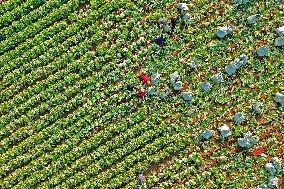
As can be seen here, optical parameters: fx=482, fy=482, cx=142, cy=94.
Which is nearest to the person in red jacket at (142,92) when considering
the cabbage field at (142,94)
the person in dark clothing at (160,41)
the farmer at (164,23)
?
the cabbage field at (142,94)

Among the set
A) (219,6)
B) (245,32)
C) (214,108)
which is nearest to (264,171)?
(214,108)

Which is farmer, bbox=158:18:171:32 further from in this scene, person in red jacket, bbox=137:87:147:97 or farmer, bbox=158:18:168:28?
person in red jacket, bbox=137:87:147:97

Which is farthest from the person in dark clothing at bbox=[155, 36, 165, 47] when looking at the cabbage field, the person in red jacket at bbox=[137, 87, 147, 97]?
the person in red jacket at bbox=[137, 87, 147, 97]

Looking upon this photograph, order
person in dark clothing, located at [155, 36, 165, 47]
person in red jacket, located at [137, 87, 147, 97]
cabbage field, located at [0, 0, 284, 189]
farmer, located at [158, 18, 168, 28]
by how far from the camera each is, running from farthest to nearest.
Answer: farmer, located at [158, 18, 168, 28]
person in dark clothing, located at [155, 36, 165, 47]
person in red jacket, located at [137, 87, 147, 97]
cabbage field, located at [0, 0, 284, 189]

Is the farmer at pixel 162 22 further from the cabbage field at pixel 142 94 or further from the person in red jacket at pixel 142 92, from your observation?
the person in red jacket at pixel 142 92

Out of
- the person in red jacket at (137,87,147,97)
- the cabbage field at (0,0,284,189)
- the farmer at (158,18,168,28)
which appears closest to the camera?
the cabbage field at (0,0,284,189)

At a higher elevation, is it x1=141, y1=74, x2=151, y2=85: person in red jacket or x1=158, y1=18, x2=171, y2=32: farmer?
x1=158, y1=18, x2=171, y2=32: farmer

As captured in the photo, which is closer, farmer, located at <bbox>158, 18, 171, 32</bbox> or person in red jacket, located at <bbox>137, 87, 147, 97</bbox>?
person in red jacket, located at <bbox>137, 87, 147, 97</bbox>

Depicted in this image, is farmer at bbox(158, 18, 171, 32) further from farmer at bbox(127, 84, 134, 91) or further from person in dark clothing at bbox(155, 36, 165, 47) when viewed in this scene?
farmer at bbox(127, 84, 134, 91)

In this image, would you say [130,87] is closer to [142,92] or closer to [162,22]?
[142,92]
